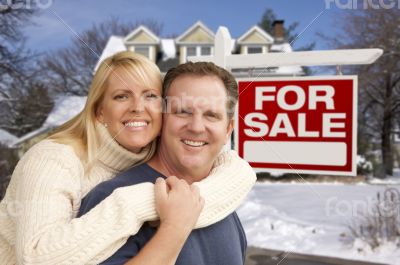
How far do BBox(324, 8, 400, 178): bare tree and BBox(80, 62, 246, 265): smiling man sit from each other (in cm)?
1687

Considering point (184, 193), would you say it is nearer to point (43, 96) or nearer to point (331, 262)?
point (331, 262)

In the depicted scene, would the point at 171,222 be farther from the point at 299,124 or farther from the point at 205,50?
the point at 205,50

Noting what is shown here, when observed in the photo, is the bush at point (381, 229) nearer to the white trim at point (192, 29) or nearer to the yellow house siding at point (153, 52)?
the white trim at point (192, 29)

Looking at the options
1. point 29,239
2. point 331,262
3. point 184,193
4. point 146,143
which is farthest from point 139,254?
point 331,262

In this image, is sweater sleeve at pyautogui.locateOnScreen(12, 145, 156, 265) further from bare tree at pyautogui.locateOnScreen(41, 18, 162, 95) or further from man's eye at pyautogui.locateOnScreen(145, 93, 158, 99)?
bare tree at pyautogui.locateOnScreen(41, 18, 162, 95)

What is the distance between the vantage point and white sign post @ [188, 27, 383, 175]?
98.6 inches

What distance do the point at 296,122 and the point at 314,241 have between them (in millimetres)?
4997

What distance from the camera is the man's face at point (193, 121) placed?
1385 millimetres

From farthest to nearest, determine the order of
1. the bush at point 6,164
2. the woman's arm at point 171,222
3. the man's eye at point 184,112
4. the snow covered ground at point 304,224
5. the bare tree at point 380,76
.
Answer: the bare tree at point 380,76 < the bush at point 6,164 < the snow covered ground at point 304,224 < the man's eye at point 184,112 < the woman's arm at point 171,222

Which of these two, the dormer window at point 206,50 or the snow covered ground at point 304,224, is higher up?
the dormer window at point 206,50

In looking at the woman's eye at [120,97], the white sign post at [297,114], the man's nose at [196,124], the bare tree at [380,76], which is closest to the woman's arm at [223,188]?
the man's nose at [196,124]

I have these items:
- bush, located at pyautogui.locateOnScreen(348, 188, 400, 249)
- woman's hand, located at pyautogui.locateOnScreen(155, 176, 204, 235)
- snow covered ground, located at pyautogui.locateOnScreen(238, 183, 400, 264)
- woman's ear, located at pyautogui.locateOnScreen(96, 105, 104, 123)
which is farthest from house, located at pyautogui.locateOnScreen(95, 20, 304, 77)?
woman's hand, located at pyautogui.locateOnScreen(155, 176, 204, 235)

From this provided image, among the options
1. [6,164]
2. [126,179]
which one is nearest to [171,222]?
[126,179]

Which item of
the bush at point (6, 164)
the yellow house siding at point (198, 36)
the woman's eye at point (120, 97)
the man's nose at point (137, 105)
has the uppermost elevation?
the yellow house siding at point (198, 36)
